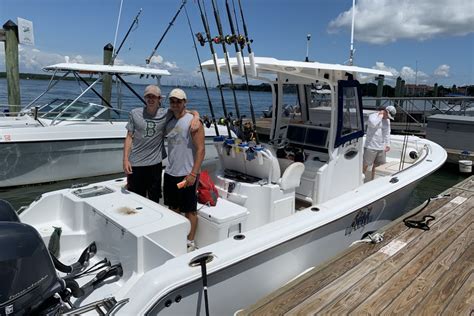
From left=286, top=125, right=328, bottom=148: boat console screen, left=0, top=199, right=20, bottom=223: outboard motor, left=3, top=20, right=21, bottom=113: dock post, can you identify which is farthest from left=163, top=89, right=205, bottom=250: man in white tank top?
left=3, top=20, right=21, bottom=113: dock post

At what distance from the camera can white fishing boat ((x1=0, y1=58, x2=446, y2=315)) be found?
88.5 inches

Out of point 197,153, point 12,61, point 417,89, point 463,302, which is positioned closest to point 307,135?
point 197,153

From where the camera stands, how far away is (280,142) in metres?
4.59

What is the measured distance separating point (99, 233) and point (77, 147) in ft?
17.4

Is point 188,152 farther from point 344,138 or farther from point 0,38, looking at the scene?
point 0,38

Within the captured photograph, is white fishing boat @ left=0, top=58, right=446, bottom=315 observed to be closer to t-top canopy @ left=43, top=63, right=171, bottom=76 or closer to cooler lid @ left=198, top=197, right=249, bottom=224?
cooler lid @ left=198, top=197, right=249, bottom=224

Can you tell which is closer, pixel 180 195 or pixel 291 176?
pixel 180 195

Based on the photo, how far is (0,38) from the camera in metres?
9.67

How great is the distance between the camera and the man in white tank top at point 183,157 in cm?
317

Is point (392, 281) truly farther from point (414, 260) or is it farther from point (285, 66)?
point (285, 66)

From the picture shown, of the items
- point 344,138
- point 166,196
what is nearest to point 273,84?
point 344,138

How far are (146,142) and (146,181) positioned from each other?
392 millimetres

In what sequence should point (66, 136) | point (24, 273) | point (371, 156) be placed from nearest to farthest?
point (24, 273) → point (371, 156) → point (66, 136)

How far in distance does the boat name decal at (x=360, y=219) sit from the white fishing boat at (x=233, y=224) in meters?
0.02
